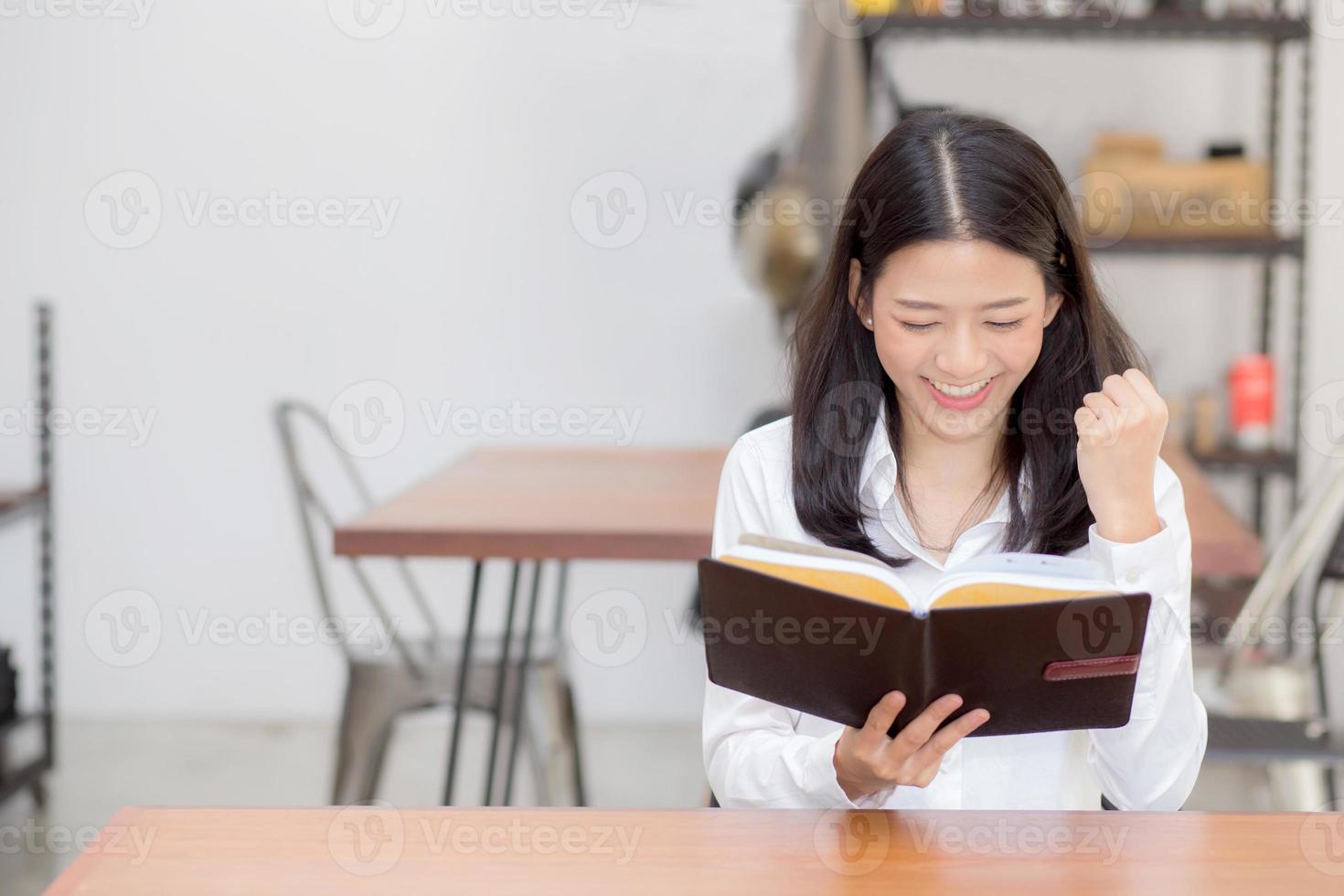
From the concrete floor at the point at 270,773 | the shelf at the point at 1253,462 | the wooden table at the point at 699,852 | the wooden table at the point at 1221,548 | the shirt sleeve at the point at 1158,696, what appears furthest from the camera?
the shelf at the point at 1253,462

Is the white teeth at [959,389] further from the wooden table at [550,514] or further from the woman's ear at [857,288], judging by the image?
the wooden table at [550,514]

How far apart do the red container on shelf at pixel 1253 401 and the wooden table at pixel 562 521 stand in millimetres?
628

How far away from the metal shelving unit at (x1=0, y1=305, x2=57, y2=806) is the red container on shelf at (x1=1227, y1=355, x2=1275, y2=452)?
239 cm

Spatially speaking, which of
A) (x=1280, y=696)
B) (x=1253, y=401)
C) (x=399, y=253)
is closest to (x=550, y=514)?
(x=1280, y=696)

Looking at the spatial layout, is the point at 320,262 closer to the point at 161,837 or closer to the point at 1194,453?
the point at 1194,453

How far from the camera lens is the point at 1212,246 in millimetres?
2752

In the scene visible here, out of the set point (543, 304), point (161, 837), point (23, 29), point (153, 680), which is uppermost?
point (23, 29)

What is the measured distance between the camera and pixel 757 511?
132 centimetres

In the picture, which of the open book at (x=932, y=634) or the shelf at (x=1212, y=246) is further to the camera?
the shelf at (x=1212, y=246)

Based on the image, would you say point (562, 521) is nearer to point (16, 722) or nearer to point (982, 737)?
point (982, 737)

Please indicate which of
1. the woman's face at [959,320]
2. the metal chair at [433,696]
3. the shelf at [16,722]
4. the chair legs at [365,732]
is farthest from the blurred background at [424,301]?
the woman's face at [959,320]

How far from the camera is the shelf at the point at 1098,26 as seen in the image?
8.84 feet

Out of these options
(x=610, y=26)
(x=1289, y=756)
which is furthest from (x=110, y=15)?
(x=1289, y=756)

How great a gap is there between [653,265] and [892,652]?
7.51ft
